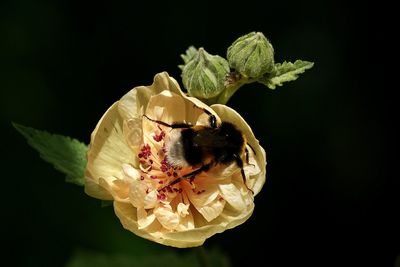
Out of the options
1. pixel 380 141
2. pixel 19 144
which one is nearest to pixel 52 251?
pixel 19 144

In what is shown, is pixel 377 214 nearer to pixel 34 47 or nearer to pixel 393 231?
pixel 393 231

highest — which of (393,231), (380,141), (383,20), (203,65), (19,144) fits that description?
(203,65)

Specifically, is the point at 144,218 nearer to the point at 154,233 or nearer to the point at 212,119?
the point at 154,233

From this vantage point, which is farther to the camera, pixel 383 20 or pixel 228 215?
pixel 383 20

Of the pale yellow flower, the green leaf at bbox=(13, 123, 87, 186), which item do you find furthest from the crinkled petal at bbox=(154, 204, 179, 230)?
the green leaf at bbox=(13, 123, 87, 186)

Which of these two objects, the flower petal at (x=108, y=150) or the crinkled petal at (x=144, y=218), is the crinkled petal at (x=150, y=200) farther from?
the flower petal at (x=108, y=150)

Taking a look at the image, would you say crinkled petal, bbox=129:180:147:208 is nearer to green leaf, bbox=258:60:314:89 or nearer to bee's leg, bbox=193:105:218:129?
bee's leg, bbox=193:105:218:129

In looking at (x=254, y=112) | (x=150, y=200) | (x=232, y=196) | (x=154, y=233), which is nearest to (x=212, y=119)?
(x=232, y=196)
